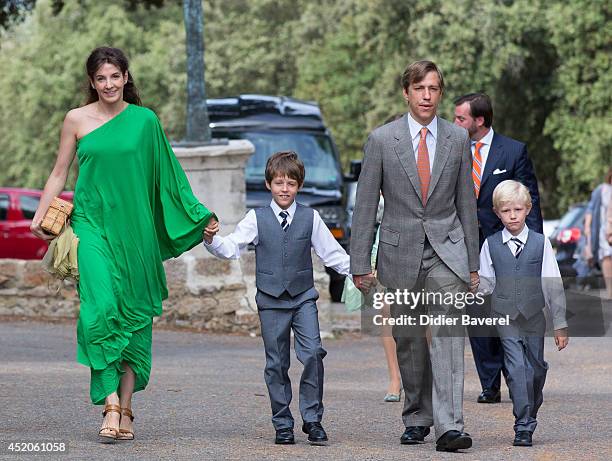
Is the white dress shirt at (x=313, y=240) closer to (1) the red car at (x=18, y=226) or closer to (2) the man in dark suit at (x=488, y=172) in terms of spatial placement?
(2) the man in dark suit at (x=488, y=172)

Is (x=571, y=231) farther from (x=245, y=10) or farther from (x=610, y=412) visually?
(x=245, y=10)

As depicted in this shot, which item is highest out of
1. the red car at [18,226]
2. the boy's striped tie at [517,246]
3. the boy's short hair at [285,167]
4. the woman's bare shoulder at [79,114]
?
the woman's bare shoulder at [79,114]

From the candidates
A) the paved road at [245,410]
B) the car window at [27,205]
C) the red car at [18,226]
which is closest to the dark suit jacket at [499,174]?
the paved road at [245,410]

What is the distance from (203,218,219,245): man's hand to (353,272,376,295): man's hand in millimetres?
850

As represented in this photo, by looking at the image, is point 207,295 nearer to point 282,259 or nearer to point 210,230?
point 210,230

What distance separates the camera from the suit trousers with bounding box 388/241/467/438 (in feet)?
25.7

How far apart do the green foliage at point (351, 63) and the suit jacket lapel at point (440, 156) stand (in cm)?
1581

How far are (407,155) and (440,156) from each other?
0.16 m

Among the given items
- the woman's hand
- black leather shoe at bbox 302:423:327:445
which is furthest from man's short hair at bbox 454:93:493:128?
the woman's hand

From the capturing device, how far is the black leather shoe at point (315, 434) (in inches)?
322

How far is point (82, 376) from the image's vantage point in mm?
11992

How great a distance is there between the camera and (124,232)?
827cm

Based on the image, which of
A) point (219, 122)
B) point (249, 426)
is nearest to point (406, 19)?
point (219, 122)

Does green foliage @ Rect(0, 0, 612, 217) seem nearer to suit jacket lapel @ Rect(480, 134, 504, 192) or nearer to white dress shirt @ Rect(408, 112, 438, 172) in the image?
suit jacket lapel @ Rect(480, 134, 504, 192)
